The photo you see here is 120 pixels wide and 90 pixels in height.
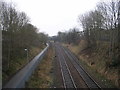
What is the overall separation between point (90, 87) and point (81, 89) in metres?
1.09

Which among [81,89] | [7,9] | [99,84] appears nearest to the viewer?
[81,89]

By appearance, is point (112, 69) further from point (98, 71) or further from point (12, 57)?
point (12, 57)

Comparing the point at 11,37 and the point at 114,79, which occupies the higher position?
the point at 11,37

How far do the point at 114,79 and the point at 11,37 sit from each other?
12.8 meters

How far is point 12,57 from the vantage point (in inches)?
1035

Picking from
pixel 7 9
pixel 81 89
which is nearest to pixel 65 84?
pixel 81 89

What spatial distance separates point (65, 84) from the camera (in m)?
19.4

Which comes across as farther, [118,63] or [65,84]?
[118,63]

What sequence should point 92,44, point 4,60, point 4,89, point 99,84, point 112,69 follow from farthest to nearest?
point 92,44
point 112,69
point 4,60
point 99,84
point 4,89

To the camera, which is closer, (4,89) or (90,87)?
(4,89)

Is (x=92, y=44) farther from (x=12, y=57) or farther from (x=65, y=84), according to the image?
(x=65, y=84)

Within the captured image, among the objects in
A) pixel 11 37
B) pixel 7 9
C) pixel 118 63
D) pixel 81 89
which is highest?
pixel 7 9

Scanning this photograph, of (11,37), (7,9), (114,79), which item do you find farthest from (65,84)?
(7,9)

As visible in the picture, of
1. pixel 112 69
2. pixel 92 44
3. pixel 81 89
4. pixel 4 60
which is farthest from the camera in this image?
pixel 92 44
